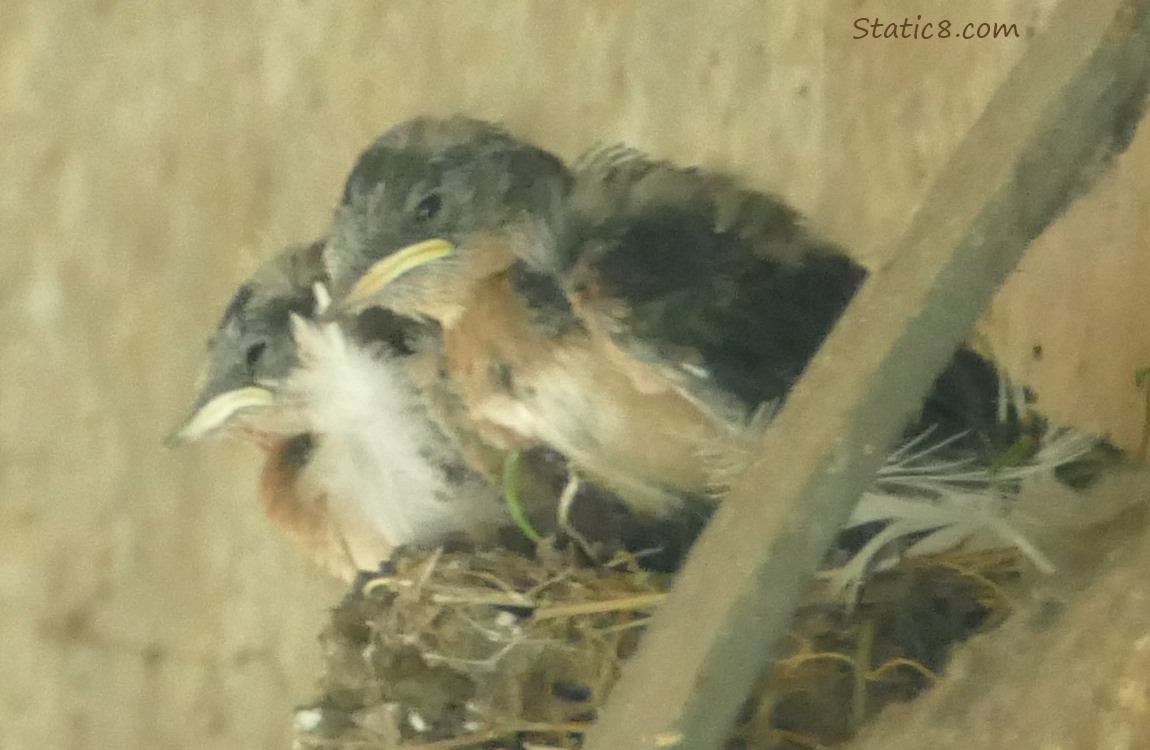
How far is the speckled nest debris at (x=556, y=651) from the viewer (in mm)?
660

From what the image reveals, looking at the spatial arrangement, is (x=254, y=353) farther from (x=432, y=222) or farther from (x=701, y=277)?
(x=701, y=277)

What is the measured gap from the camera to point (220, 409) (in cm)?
85

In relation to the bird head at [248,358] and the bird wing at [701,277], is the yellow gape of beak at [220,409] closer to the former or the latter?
the bird head at [248,358]

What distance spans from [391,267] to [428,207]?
5 cm

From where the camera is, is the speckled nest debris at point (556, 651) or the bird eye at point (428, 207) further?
the bird eye at point (428, 207)

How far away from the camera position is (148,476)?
88cm

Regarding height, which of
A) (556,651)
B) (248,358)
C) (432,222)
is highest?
(432,222)

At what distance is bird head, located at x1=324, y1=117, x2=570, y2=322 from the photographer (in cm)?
79

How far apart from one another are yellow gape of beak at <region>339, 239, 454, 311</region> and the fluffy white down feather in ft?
0.20

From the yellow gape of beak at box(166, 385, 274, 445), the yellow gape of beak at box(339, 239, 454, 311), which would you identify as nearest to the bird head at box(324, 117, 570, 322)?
the yellow gape of beak at box(339, 239, 454, 311)

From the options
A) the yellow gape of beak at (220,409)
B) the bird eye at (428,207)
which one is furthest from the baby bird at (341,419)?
the bird eye at (428,207)

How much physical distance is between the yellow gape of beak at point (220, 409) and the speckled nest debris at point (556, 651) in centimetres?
17

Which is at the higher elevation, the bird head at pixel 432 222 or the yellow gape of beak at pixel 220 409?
the bird head at pixel 432 222

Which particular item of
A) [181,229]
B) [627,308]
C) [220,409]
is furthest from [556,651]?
[181,229]
